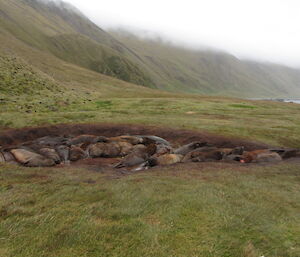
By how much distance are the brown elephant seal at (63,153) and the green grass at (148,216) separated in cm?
1080

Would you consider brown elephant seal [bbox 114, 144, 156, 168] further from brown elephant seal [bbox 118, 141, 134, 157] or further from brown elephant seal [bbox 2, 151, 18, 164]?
brown elephant seal [bbox 2, 151, 18, 164]

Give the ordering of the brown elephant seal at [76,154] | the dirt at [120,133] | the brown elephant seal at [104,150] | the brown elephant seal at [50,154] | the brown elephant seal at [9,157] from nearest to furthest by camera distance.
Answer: the brown elephant seal at [9,157]
the brown elephant seal at [50,154]
the brown elephant seal at [76,154]
the brown elephant seal at [104,150]
the dirt at [120,133]

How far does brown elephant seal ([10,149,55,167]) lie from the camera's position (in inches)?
997

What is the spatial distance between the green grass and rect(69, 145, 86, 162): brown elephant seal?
1100 centimetres

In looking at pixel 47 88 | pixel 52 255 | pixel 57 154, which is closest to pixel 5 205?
pixel 52 255

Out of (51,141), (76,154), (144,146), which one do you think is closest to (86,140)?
(51,141)

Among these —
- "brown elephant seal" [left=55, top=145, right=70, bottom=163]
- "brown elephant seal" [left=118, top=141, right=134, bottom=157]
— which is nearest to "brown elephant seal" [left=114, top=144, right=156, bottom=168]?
"brown elephant seal" [left=118, top=141, right=134, bottom=157]

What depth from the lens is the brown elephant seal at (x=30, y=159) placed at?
83.1ft

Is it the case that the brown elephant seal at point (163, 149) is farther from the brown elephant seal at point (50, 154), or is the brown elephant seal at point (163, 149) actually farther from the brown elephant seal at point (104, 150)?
the brown elephant seal at point (50, 154)

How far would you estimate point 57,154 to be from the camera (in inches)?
1168

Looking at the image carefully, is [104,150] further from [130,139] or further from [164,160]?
[164,160]

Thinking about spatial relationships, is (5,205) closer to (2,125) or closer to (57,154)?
(57,154)

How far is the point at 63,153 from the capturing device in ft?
101

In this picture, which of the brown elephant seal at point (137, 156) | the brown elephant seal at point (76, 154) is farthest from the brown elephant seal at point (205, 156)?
the brown elephant seal at point (76, 154)
